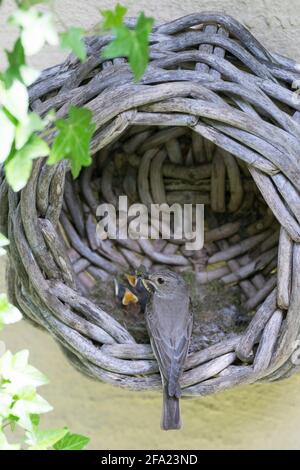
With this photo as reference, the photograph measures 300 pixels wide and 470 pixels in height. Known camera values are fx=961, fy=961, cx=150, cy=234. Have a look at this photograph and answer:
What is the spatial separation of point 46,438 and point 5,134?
0.28 m

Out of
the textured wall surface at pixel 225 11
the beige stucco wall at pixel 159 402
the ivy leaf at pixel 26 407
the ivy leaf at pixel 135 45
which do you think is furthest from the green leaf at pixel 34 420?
the textured wall surface at pixel 225 11

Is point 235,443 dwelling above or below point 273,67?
below

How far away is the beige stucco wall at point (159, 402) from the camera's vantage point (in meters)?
1.52

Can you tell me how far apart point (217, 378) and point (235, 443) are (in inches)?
14.1

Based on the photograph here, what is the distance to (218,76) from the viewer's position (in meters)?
1.27

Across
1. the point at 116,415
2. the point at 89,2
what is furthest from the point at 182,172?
the point at 116,415

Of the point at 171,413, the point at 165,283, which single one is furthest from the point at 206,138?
the point at 171,413

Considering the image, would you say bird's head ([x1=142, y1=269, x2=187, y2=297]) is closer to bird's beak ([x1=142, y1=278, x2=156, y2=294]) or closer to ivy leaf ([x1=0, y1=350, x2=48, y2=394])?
bird's beak ([x1=142, y1=278, x2=156, y2=294])

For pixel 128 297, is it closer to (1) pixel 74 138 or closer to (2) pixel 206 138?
(2) pixel 206 138

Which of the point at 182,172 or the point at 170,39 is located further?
the point at 182,172

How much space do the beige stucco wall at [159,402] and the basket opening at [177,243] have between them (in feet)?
0.57

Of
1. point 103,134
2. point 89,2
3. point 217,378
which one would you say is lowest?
point 217,378

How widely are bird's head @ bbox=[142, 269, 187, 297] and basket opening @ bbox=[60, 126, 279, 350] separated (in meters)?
0.05

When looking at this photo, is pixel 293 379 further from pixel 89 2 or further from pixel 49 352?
pixel 89 2
